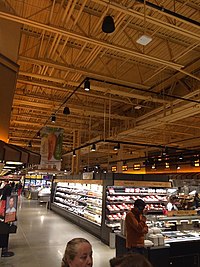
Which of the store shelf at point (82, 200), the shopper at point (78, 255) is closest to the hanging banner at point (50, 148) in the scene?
the store shelf at point (82, 200)

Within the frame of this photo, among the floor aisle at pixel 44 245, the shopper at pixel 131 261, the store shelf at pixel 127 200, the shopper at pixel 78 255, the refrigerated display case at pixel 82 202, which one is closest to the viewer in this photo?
the shopper at pixel 131 261

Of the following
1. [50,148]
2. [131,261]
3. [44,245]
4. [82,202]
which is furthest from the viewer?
[82,202]

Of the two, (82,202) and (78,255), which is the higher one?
(78,255)

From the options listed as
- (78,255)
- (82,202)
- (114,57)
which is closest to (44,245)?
(82,202)

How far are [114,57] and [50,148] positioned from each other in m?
5.23

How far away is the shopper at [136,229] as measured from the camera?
480 centimetres

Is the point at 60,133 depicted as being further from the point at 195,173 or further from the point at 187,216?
the point at 195,173

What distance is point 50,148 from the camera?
11.1 m

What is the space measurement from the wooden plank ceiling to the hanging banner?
128 centimetres

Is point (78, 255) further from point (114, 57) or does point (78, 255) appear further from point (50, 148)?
point (50, 148)

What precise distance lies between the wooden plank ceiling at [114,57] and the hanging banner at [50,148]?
1.28 metres

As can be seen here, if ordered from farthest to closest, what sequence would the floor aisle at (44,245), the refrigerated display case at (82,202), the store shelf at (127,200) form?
the refrigerated display case at (82,202) < the store shelf at (127,200) < the floor aisle at (44,245)

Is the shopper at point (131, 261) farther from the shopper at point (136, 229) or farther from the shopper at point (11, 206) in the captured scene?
the shopper at point (11, 206)

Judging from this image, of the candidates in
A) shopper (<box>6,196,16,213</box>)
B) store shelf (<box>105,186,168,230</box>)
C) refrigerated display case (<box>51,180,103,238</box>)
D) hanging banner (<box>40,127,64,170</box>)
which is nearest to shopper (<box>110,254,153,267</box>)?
shopper (<box>6,196,16,213</box>)
